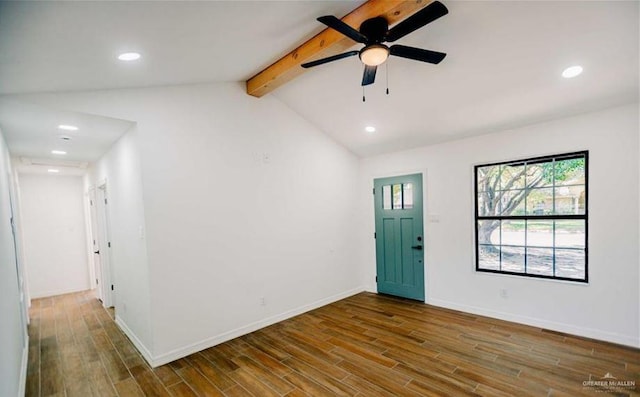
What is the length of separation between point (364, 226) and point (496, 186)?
230 centimetres

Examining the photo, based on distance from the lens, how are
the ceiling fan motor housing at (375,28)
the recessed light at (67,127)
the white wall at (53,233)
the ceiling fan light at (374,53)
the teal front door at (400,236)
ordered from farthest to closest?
1. the white wall at (53,233)
2. the teal front door at (400,236)
3. the recessed light at (67,127)
4. the ceiling fan motor housing at (375,28)
5. the ceiling fan light at (374,53)

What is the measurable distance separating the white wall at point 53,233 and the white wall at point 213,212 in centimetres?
204

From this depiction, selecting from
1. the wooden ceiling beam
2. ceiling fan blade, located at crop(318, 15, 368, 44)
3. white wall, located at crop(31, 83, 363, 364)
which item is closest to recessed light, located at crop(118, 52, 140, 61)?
white wall, located at crop(31, 83, 363, 364)

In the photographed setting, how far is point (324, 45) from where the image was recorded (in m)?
2.64

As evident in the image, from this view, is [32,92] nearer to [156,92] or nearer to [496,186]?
[156,92]

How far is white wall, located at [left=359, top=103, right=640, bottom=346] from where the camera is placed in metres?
3.07

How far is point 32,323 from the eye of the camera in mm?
4355

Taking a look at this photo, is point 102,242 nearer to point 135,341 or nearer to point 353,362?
point 135,341

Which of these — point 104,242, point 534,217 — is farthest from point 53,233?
point 534,217

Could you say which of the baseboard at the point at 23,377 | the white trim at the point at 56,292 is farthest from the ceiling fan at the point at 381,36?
the white trim at the point at 56,292

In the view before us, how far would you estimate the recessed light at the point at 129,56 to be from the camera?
86.8 inches

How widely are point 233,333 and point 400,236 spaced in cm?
301

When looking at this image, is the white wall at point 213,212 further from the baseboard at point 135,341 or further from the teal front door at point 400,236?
the teal front door at point 400,236

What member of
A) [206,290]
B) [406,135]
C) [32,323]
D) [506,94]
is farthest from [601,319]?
[32,323]
